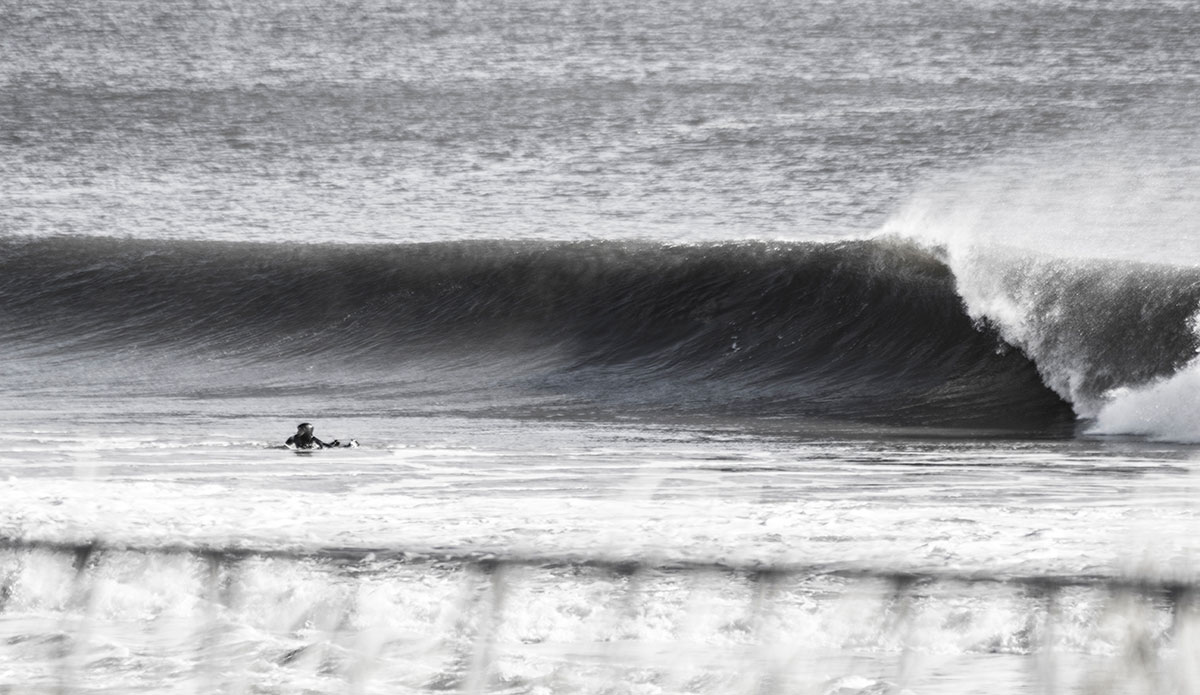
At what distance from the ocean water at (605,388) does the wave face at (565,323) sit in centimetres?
7

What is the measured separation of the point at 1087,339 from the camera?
12750 mm

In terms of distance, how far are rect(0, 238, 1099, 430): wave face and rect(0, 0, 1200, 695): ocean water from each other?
0.23 ft

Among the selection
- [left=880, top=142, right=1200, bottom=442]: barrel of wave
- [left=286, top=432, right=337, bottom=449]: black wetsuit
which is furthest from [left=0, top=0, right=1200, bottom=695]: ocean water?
[left=286, top=432, right=337, bottom=449]: black wetsuit

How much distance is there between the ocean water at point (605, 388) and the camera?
479 cm

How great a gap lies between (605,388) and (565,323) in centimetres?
293

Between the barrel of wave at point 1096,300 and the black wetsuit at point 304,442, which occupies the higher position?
the barrel of wave at point 1096,300

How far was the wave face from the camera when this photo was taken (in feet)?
43.5

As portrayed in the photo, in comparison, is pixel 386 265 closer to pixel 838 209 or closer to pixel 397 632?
pixel 838 209

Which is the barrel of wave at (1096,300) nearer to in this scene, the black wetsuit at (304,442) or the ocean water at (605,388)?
the ocean water at (605,388)

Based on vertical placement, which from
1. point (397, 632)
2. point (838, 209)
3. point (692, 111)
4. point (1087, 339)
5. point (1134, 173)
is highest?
point (692, 111)

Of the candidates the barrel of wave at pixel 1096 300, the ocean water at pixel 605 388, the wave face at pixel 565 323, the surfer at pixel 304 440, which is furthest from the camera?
the wave face at pixel 565 323

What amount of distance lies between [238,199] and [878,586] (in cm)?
2319

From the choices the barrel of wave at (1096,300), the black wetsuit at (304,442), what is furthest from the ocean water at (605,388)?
the black wetsuit at (304,442)

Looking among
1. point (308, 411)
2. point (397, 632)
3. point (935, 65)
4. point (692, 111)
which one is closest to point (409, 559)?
point (397, 632)
